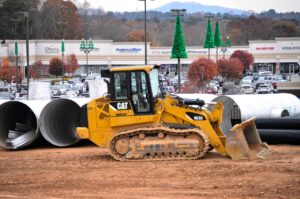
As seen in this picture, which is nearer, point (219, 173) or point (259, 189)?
point (259, 189)

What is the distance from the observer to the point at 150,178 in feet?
53.0

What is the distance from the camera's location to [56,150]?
79.3 feet

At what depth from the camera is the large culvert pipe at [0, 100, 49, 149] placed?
83.1 feet

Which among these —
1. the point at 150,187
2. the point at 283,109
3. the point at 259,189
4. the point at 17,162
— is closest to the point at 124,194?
the point at 150,187

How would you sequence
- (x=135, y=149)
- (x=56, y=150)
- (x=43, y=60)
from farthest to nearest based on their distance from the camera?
(x=43, y=60)
(x=56, y=150)
(x=135, y=149)

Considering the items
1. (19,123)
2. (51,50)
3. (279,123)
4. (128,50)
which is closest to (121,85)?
(279,123)

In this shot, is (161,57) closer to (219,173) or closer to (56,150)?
(56,150)

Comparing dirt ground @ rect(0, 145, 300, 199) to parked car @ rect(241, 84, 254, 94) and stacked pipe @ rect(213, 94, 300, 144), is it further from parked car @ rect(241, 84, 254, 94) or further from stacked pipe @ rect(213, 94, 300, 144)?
parked car @ rect(241, 84, 254, 94)

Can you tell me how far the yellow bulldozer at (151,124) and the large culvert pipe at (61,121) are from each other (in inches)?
212

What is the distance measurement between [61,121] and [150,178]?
426 inches

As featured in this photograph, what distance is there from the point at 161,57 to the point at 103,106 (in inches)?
3212

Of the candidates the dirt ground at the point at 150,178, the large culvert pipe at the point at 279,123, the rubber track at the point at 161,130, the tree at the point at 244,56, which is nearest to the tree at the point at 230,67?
the tree at the point at 244,56

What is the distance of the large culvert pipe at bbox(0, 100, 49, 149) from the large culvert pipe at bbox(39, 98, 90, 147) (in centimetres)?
34

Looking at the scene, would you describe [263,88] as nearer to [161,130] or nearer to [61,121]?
[61,121]
